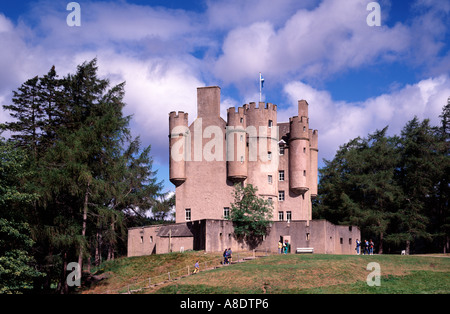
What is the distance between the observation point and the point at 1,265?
109 ft

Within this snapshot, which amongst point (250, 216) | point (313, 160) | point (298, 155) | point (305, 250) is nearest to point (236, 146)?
point (298, 155)

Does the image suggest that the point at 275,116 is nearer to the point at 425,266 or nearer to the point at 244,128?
the point at 244,128

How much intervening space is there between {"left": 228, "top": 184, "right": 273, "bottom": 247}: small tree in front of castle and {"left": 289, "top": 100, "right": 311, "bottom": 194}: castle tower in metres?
6.14

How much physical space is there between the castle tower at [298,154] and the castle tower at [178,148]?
36.1 ft

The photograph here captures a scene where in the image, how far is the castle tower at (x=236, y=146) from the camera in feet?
187

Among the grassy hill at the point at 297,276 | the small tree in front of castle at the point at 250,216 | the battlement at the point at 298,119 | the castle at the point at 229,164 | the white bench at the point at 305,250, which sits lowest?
the grassy hill at the point at 297,276

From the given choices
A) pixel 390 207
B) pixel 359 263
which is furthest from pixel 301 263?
pixel 390 207

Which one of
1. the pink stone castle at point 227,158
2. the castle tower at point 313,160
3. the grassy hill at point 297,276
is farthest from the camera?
the castle tower at point 313,160

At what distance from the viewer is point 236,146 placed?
57.3 metres

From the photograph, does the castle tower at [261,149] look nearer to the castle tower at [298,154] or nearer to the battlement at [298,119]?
the castle tower at [298,154]

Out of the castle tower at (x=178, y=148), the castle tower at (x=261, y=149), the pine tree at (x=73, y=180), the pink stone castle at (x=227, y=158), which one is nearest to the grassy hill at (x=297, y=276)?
the pine tree at (x=73, y=180)

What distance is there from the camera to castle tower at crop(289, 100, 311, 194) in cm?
5969

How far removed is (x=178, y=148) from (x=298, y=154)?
12.5 m

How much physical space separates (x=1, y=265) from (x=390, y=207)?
4735 centimetres
